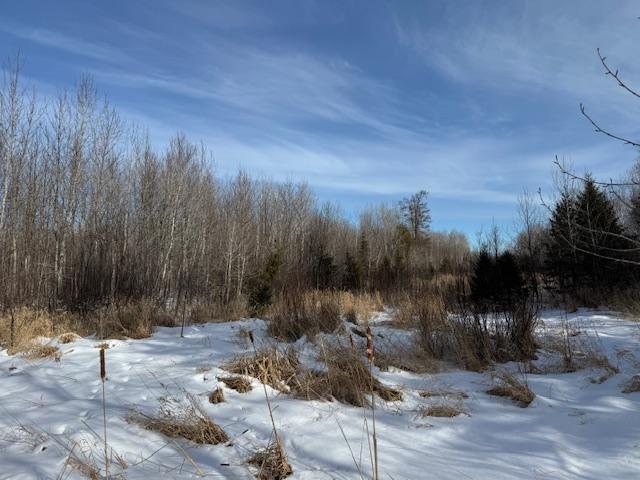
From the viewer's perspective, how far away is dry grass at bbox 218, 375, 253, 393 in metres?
4.30

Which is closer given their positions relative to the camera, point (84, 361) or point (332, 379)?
point (332, 379)

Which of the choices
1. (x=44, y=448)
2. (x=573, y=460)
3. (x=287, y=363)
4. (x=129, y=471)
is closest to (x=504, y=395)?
(x=573, y=460)

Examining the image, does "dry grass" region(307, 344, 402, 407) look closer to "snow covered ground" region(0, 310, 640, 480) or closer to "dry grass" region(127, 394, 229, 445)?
"snow covered ground" region(0, 310, 640, 480)

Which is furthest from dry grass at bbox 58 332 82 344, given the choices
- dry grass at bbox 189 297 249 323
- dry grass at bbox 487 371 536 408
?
dry grass at bbox 487 371 536 408

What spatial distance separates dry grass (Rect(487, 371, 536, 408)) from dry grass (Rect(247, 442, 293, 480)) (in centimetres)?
246

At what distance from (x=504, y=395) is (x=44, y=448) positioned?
4.00m

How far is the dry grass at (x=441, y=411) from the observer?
377 cm

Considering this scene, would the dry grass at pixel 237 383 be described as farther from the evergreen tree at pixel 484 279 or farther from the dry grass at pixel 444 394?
the evergreen tree at pixel 484 279

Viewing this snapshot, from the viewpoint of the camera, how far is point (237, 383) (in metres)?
4.36

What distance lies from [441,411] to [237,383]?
2.01 m

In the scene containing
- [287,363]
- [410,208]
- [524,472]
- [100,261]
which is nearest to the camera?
[524,472]

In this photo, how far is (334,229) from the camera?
119 ft

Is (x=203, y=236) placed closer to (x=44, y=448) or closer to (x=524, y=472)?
(x=44, y=448)

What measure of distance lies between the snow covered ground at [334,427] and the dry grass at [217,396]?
10cm
